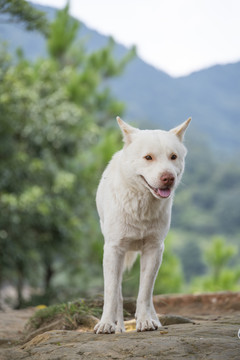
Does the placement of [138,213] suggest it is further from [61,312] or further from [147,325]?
[61,312]

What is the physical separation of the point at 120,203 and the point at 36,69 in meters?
14.8

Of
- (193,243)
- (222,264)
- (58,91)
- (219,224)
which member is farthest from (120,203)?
(219,224)

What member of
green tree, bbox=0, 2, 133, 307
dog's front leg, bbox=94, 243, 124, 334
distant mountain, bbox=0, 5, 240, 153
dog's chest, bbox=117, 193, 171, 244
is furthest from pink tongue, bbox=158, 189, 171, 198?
distant mountain, bbox=0, 5, 240, 153

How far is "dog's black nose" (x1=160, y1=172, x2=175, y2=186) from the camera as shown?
151 inches

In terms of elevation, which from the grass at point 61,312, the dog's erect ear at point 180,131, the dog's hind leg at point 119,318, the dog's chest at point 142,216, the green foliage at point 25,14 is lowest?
the grass at point 61,312

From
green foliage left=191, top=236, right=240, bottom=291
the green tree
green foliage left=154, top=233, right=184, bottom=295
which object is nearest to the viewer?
the green tree

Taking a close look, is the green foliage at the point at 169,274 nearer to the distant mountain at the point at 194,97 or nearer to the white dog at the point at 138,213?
the white dog at the point at 138,213

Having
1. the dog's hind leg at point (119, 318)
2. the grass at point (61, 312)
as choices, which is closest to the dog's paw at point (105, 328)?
the dog's hind leg at point (119, 318)

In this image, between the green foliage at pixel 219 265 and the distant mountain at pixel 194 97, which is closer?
the green foliage at pixel 219 265

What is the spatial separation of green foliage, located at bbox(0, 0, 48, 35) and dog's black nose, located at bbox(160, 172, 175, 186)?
606cm

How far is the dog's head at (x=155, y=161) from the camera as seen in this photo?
387 cm

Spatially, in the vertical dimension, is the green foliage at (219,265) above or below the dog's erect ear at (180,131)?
below

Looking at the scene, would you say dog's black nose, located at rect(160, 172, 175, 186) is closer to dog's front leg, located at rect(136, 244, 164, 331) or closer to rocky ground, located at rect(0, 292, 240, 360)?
dog's front leg, located at rect(136, 244, 164, 331)

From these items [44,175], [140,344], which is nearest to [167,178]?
[140,344]
